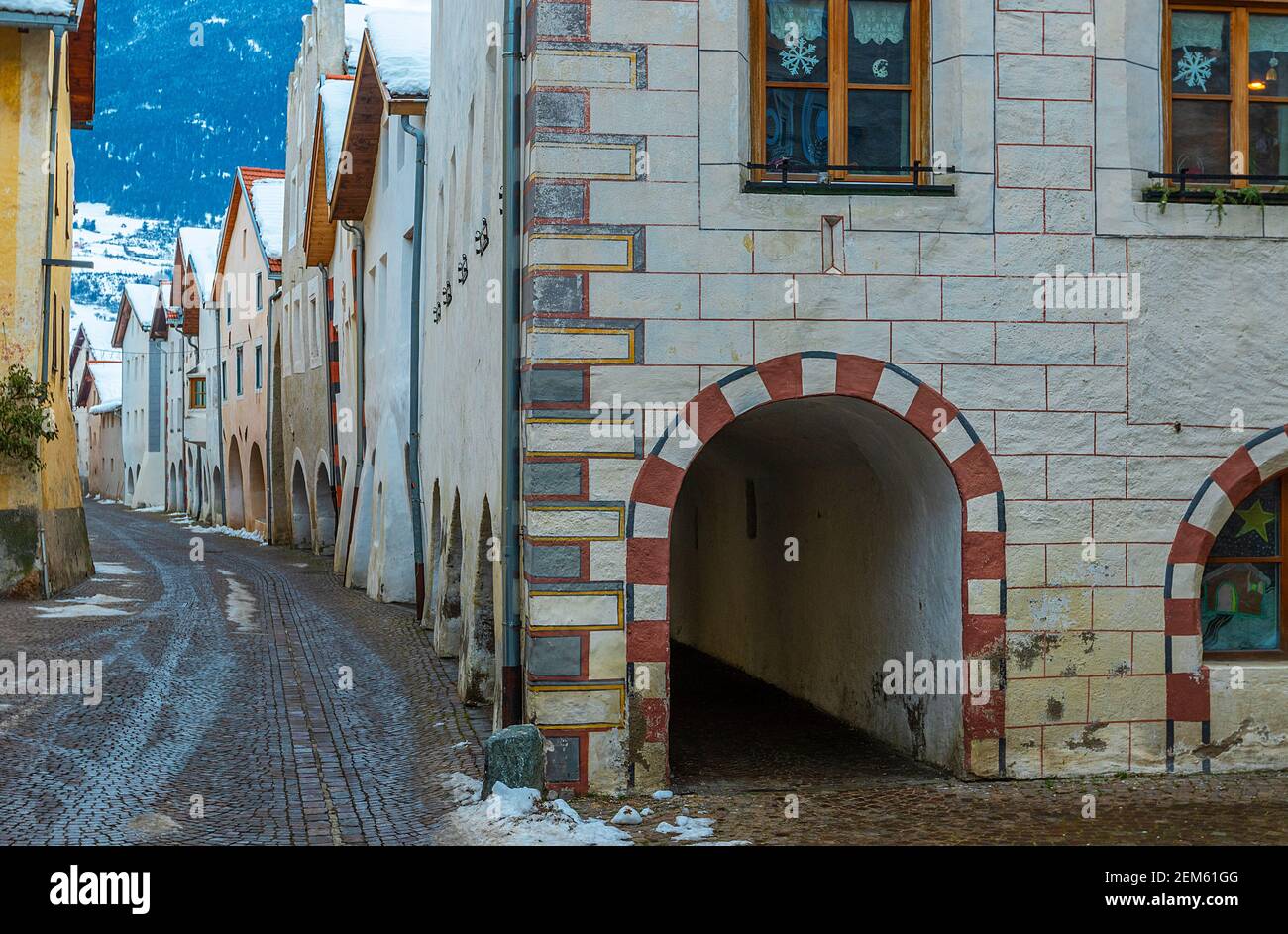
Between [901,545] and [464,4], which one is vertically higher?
[464,4]

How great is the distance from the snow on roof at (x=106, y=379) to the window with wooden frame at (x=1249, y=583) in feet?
219

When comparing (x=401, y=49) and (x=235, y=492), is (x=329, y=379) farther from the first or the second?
(x=235, y=492)

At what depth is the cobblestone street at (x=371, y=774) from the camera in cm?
787

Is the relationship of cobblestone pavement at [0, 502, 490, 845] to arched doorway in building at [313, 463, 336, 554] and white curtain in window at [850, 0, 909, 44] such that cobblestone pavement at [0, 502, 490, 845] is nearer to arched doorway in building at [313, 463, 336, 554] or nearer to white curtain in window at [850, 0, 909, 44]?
white curtain in window at [850, 0, 909, 44]

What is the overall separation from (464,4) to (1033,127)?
633cm

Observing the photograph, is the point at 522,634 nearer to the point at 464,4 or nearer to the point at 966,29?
the point at 966,29

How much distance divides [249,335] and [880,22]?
33.9 m

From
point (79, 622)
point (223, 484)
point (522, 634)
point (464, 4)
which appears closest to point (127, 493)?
point (223, 484)

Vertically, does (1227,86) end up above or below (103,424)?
above

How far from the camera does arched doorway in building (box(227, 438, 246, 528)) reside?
41.7 meters

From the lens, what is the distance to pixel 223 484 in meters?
43.9

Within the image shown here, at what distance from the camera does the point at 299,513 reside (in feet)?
107

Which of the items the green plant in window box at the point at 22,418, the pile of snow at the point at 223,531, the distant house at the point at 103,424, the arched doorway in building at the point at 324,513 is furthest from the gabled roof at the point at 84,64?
the distant house at the point at 103,424

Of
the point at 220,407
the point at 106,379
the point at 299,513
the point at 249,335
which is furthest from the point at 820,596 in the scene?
the point at 106,379
